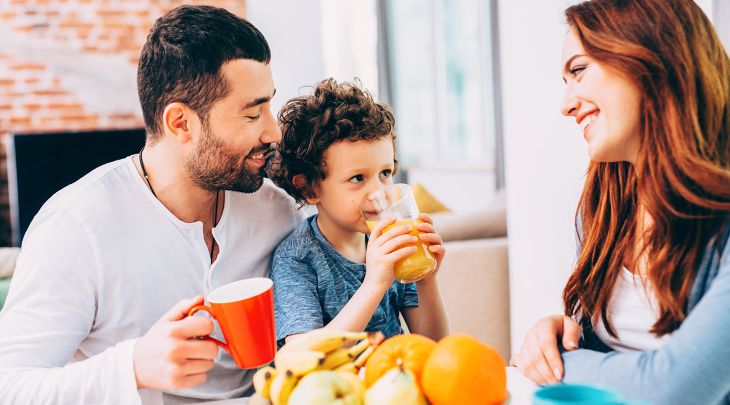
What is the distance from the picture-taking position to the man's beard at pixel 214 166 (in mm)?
1373

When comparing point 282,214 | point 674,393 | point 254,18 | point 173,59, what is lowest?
point 674,393

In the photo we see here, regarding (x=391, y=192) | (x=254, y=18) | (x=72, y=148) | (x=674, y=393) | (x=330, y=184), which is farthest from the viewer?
(x=254, y=18)

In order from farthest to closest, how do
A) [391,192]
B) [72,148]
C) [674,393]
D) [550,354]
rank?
1. [72,148]
2. [391,192]
3. [550,354]
4. [674,393]

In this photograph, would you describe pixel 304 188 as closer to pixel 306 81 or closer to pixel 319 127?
pixel 319 127

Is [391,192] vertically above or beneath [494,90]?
beneath

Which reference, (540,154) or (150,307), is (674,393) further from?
(540,154)

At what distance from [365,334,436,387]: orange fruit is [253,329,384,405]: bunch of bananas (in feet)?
0.10

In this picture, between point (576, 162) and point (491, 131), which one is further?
point (491, 131)

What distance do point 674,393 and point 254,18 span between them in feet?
18.0

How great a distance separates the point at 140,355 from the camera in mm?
972

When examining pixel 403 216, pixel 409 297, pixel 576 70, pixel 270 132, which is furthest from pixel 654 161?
pixel 270 132

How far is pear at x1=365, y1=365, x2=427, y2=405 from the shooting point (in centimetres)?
75

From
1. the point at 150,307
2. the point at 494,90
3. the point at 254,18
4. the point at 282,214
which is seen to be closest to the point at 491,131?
the point at 494,90

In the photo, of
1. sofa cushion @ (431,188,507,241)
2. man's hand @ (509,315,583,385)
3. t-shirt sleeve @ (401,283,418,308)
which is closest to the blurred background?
sofa cushion @ (431,188,507,241)
